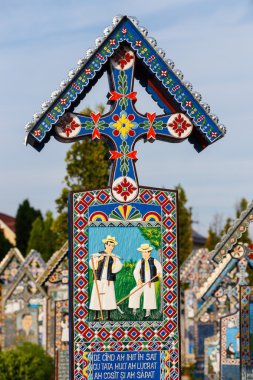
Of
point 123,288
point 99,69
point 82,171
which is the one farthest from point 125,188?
point 82,171

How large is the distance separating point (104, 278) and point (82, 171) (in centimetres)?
2607

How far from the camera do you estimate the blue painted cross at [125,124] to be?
1449 centimetres

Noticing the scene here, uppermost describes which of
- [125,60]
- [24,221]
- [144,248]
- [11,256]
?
[24,221]

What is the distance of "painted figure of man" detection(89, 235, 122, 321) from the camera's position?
14.2 m

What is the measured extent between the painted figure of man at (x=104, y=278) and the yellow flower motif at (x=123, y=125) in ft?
3.99

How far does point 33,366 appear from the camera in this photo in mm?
24781

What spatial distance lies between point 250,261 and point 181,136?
4382mm

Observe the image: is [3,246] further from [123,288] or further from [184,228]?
[123,288]

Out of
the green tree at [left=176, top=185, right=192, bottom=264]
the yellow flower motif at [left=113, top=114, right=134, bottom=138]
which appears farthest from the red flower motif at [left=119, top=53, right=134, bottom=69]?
the green tree at [left=176, top=185, right=192, bottom=264]

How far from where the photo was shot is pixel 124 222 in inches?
566

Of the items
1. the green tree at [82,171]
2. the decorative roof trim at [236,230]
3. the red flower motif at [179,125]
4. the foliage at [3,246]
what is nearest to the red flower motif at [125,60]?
the red flower motif at [179,125]

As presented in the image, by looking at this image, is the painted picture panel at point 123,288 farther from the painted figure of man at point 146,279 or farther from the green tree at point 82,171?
the green tree at point 82,171

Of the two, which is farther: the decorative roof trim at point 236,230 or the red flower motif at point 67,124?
the decorative roof trim at point 236,230

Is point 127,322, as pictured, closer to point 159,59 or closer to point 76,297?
point 76,297
